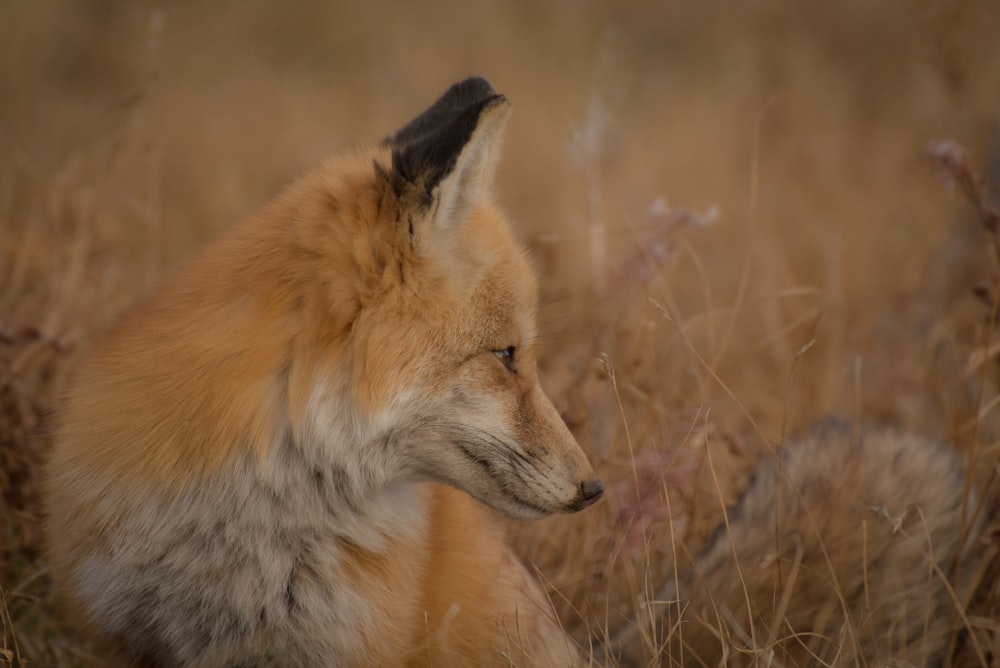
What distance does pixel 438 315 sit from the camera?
2.31 metres

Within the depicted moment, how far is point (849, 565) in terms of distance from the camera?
9.66 feet

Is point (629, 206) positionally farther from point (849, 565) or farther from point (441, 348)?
point (441, 348)

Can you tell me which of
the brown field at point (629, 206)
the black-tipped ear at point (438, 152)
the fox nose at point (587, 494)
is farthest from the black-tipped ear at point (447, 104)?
the fox nose at point (587, 494)

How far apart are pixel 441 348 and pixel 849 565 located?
64.4 inches

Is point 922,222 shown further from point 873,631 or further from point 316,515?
point 316,515

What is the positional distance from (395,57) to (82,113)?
11.8ft

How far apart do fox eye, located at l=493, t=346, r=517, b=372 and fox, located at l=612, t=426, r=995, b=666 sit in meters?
0.93

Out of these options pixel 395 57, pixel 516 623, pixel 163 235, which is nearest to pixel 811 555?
pixel 516 623

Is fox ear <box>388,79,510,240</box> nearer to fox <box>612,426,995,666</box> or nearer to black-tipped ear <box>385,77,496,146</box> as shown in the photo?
black-tipped ear <box>385,77,496,146</box>

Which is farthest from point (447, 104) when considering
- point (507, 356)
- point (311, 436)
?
point (311, 436)

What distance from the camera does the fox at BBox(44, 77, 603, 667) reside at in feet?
7.31

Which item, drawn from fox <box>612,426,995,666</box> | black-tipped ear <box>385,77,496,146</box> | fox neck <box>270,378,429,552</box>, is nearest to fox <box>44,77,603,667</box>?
fox neck <box>270,378,429,552</box>

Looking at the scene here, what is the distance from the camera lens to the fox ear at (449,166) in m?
2.12

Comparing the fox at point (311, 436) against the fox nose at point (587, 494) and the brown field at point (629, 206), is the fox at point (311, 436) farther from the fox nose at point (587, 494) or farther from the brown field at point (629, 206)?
the brown field at point (629, 206)
